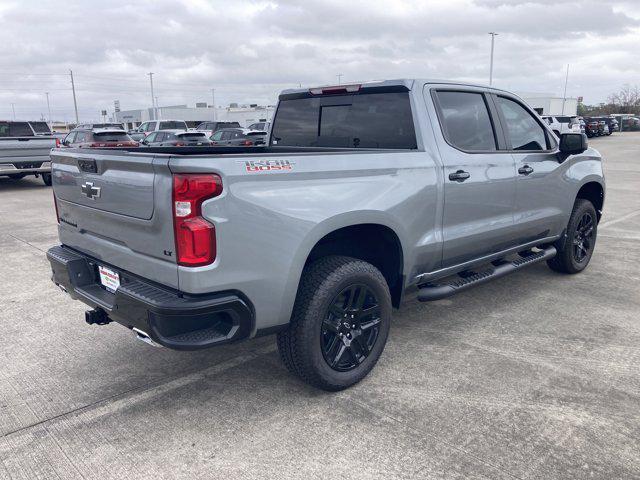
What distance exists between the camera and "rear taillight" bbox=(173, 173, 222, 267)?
2602 millimetres

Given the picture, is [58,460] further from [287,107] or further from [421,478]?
[287,107]

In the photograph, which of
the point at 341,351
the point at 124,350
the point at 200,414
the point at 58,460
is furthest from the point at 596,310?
the point at 58,460

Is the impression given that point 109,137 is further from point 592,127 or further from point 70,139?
point 592,127

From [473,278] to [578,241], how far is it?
7.09 feet

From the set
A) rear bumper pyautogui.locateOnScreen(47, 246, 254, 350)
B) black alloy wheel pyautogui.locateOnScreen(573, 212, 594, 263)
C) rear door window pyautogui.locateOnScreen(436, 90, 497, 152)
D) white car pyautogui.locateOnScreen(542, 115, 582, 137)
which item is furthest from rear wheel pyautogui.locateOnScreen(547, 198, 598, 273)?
white car pyautogui.locateOnScreen(542, 115, 582, 137)

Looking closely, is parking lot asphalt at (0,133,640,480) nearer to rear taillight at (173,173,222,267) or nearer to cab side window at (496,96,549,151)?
rear taillight at (173,173,222,267)

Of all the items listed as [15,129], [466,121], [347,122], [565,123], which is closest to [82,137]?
[15,129]

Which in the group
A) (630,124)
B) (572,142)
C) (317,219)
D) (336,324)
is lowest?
(630,124)

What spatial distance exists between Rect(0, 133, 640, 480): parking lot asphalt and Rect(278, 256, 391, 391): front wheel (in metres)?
0.18

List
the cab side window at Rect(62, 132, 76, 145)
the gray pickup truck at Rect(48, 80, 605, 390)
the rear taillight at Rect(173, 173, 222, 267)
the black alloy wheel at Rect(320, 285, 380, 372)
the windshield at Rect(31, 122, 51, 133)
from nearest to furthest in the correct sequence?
1. the rear taillight at Rect(173, 173, 222, 267)
2. the gray pickup truck at Rect(48, 80, 605, 390)
3. the black alloy wheel at Rect(320, 285, 380, 372)
4. the windshield at Rect(31, 122, 51, 133)
5. the cab side window at Rect(62, 132, 76, 145)

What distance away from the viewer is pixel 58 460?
109 inches

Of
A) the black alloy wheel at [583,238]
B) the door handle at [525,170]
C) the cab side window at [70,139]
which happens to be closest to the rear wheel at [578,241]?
the black alloy wheel at [583,238]

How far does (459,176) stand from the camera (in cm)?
392

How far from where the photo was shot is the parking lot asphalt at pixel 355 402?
8.91ft
